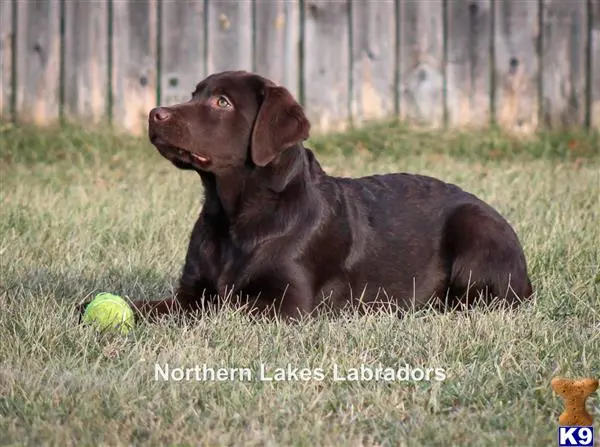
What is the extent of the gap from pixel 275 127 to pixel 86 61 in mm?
5310

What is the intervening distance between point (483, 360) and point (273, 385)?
0.77 meters

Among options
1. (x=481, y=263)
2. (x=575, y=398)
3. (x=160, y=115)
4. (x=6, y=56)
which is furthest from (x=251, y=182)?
(x=6, y=56)

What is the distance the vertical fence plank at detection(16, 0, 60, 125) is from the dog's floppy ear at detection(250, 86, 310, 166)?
17.2 feet

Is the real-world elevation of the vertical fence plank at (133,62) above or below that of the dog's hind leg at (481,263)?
above

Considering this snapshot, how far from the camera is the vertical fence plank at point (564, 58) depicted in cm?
984

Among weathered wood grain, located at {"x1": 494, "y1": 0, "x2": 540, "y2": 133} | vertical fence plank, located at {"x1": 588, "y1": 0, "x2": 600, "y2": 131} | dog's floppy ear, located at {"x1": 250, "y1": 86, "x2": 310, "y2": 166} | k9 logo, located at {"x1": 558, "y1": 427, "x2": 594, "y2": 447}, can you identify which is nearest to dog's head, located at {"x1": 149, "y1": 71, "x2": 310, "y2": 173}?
dog's floppy ear, located at {"x1": 250, "y1": 86, "x2": 310, "y2": 166}

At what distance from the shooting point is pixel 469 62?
978 cm

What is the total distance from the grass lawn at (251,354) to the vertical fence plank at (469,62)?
2864 millimetres

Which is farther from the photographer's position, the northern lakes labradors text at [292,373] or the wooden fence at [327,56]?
the wooden fence at [327,56]

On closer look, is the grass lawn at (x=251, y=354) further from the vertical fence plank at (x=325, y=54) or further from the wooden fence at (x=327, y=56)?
the vertical fence plank at (x=325, y=54)

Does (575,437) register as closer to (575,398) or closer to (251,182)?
(575,398)

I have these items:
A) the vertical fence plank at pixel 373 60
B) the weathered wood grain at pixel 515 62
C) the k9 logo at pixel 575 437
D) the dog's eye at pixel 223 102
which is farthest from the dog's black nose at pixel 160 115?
the weathered wood grain at pixel 515 62

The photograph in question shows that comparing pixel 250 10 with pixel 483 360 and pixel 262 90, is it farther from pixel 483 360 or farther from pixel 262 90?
pixel 483 360

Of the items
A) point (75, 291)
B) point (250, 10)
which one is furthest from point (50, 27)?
point (75, 291)
